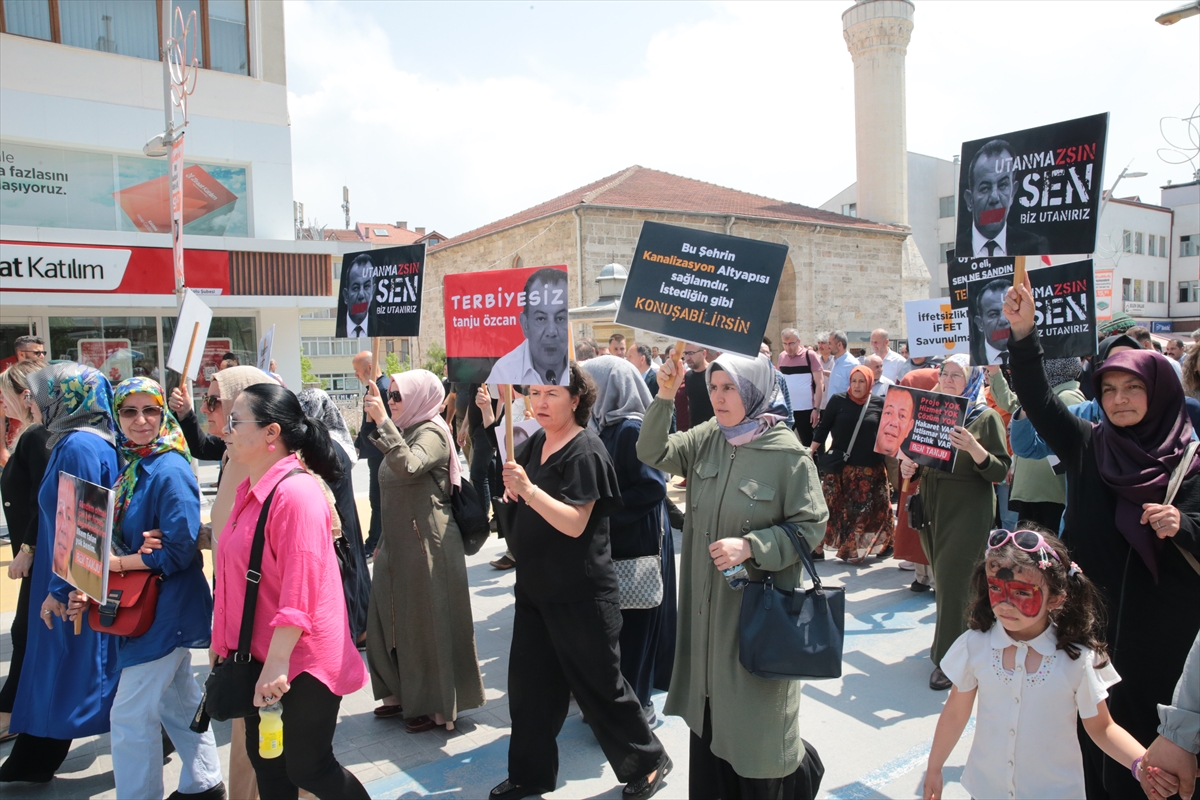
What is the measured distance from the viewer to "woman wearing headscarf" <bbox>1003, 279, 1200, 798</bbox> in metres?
2.94

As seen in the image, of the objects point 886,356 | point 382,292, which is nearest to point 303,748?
point 382,292

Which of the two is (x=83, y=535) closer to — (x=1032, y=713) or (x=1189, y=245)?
(x=1032, y=713)

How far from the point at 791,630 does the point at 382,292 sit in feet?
11.2

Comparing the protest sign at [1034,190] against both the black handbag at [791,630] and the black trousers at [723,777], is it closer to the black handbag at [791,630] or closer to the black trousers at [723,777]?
the black handbag at [791,630]

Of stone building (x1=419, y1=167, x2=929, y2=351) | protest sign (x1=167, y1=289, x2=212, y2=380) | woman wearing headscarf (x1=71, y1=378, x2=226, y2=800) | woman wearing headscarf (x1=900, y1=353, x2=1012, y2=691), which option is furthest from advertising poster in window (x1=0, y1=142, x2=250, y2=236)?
woman wearing headscarf (x1=900, y1=353, x2=1012, y2=691)

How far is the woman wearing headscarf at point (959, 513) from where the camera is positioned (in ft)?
15.7

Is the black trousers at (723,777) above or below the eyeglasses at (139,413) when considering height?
below

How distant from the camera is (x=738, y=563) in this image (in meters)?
2.98

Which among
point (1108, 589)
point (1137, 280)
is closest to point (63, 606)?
point (1108, 589)

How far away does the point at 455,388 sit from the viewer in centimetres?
891

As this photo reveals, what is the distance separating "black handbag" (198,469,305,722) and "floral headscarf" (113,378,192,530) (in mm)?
1085

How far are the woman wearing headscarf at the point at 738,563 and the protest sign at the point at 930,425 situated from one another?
6.40ft

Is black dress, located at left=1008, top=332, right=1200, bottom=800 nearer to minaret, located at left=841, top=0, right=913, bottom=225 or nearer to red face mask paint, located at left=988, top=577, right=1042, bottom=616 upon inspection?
red face mask paint, located at left=988, top=577, right=1042, bottom=616

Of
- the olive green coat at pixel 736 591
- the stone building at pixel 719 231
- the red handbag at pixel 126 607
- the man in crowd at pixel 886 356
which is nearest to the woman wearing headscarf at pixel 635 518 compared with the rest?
the olive green coat at pixel 736 591
